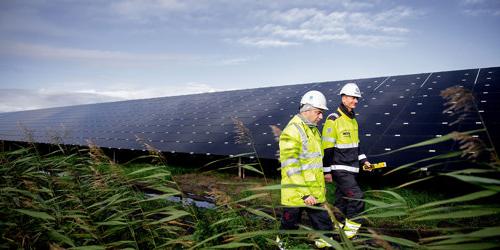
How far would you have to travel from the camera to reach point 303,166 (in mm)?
3650

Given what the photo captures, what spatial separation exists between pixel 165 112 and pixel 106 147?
5674 millimetres

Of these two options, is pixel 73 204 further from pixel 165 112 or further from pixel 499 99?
pixel 165 112

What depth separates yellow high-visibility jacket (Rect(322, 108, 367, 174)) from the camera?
14.9ft

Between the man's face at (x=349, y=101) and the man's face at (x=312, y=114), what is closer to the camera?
the man's face at (x=312, y=114)

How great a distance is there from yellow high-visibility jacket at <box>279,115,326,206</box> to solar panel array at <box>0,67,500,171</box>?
2.54 metres

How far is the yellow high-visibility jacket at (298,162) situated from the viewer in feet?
11.5

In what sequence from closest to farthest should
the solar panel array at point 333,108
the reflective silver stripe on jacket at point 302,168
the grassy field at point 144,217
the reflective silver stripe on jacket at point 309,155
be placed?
1. the grassy field at point 144,217
2. the reflective silver stripe on jacket at point 302,168
3. the reflective silver stripe on jacket at point 309,155
4. the solar panel array at point 333,108

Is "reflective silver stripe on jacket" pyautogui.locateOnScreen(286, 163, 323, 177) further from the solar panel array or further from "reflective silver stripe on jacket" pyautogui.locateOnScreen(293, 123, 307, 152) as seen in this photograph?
the solar panel array

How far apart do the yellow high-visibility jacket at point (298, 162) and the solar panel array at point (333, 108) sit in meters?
2.54

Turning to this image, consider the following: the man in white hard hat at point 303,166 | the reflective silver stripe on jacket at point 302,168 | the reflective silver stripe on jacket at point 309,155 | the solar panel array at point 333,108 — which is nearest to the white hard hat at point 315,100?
the man in white hard hat at point 303,166

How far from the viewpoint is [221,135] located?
34.6 ft

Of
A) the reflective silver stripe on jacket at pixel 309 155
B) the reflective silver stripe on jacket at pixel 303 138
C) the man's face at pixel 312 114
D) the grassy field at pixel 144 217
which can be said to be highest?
the man's face at pixel 312 114

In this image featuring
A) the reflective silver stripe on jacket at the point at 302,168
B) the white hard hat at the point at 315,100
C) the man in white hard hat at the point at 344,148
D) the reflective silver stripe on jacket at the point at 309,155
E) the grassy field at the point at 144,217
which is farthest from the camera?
the man in white hard hat at the point at 344,148

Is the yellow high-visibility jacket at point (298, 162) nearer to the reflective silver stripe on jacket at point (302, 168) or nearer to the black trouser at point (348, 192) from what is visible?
the reflective silver stripe on jacket at point (302, 168)
